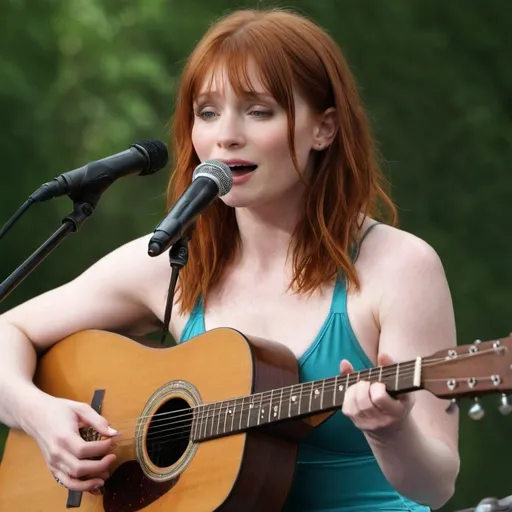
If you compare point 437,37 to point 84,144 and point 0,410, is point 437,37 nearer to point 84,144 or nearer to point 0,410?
point 84,144

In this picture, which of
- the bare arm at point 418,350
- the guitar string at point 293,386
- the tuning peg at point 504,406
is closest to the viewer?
the tuning peg at point 504,406

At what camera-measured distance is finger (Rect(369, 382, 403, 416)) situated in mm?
1754

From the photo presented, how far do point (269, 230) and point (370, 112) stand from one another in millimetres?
1349

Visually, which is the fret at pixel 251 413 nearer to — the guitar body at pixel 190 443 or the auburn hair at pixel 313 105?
the guitar body at pixel 190 443

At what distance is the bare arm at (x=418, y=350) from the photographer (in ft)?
6.40

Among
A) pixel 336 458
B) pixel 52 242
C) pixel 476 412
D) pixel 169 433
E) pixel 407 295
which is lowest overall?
pixel 476 412

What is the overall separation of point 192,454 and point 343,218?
60cm

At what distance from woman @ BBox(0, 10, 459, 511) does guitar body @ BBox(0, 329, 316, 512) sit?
7 centimetres

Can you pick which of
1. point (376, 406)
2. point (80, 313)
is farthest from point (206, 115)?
point (376, 406)

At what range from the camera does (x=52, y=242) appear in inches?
78.9

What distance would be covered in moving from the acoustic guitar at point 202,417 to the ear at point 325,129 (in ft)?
1.52

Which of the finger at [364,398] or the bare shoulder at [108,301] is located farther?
the bare shoulder at [108,301]

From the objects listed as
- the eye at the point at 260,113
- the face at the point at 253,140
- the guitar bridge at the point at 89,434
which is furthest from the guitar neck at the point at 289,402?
the eye at the point at 260,113

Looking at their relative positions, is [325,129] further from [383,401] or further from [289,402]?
[383,401]
